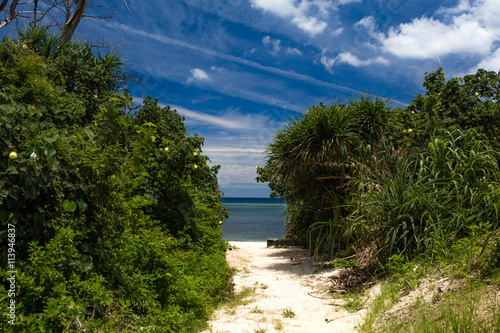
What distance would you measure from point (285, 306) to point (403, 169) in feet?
8.82

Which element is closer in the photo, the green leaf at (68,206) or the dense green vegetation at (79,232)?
the dense green vegetation at (79,232)

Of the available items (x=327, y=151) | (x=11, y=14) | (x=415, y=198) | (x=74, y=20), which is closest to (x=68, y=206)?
(x=415, y=198)

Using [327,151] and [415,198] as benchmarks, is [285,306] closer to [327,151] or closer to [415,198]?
[415,198]

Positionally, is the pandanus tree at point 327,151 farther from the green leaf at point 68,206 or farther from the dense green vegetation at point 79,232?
the green leaf at point 68,206

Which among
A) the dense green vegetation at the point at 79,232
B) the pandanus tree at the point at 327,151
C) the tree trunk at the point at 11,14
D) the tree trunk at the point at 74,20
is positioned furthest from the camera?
the tree trunk at the point at 74,20

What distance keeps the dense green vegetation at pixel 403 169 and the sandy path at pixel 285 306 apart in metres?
0.75

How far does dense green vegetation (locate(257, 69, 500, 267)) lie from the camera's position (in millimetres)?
4512

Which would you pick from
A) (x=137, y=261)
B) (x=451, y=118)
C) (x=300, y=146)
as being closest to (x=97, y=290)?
(x=137, y=261)

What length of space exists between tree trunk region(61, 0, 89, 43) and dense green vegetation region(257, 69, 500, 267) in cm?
599

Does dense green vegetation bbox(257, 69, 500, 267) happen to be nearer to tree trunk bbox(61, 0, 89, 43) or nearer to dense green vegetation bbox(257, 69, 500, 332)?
dense green vegetation bbox(257, 69, 500, 332)

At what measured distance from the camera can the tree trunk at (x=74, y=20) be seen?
863 centimetres

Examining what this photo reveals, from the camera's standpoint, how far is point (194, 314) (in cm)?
380

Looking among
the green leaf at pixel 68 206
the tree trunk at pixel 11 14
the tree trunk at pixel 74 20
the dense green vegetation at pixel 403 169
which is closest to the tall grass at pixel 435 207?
the dense green vegetation at pixel 403 169

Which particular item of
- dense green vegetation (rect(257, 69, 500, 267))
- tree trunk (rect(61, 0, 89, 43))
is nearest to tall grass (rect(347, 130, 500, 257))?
dense green vegetation (rect(257, 69, 500, 267))
